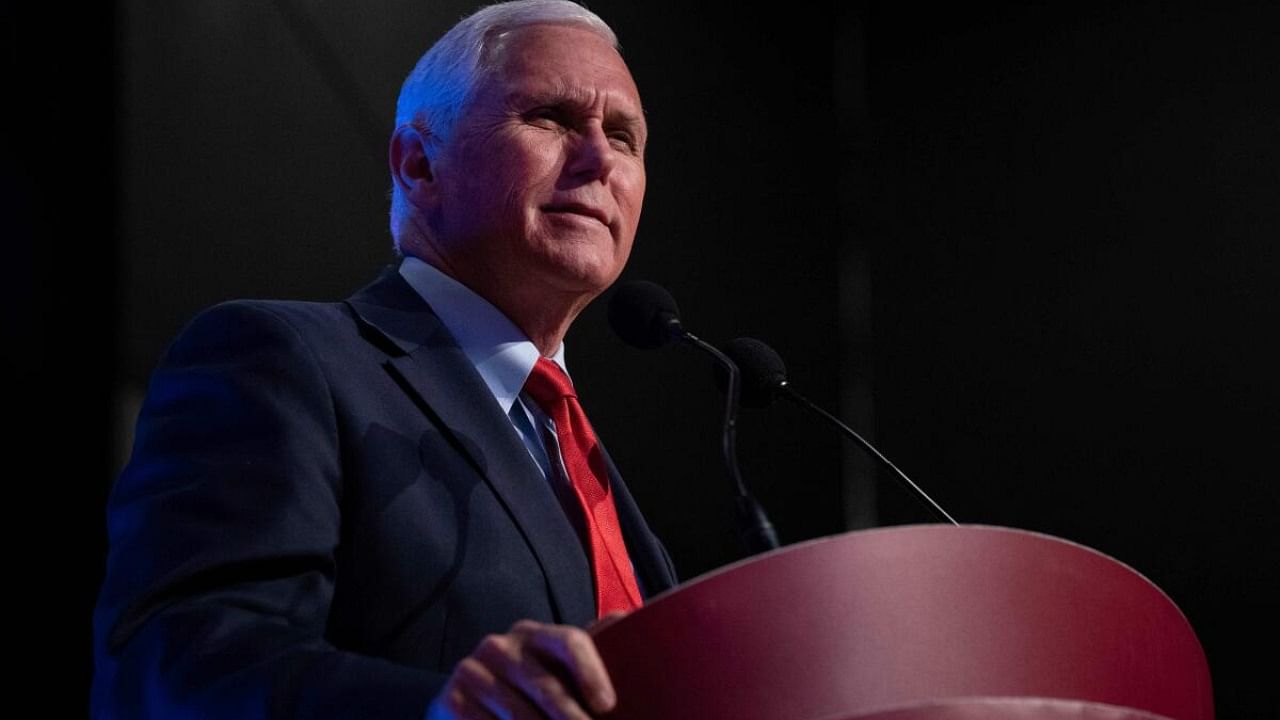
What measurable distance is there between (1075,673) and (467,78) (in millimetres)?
1141

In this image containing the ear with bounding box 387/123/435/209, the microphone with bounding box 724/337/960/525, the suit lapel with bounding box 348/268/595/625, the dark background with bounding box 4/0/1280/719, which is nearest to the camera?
the suit lapel with bounding box 348/268/595/625

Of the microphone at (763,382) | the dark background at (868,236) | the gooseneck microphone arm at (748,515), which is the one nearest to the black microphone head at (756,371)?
the microphone at (763,382)

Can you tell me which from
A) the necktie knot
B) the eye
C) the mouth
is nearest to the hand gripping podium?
the necktie knot

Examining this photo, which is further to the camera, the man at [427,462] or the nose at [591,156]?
the nose at [591,156]

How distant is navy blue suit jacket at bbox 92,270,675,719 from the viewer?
93cm

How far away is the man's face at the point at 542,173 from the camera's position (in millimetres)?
1556

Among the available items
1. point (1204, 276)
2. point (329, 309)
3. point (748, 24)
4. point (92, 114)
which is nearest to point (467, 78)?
point (329, 309)

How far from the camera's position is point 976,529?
28.4 inches

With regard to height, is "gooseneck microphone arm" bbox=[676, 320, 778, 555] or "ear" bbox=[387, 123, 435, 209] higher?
"ear" bbox=[387, 123, 435, 209]

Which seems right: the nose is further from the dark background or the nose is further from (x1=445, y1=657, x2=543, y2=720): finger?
(x1=445, y1=657, x2=543, y2=720): finger

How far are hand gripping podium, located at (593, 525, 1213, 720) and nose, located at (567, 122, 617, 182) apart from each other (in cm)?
95

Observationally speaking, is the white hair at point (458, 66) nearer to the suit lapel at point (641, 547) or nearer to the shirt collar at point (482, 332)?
the shirt collar at point (482, 332)

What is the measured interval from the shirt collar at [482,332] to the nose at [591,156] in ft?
0.65

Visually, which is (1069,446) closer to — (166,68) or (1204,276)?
(1204,276)
